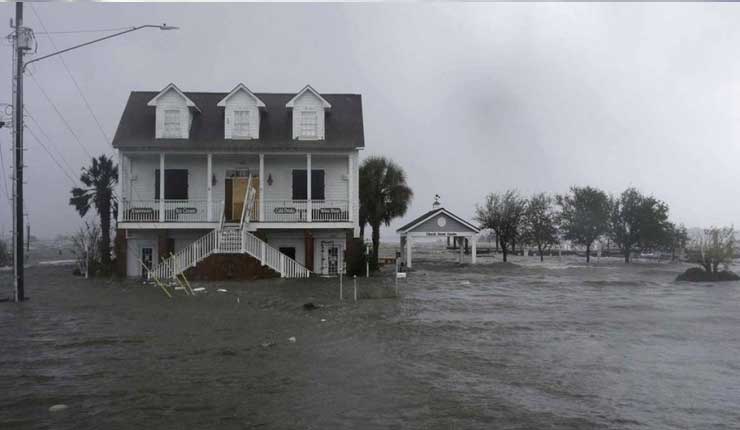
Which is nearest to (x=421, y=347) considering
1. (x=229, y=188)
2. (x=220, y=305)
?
(x=220, y=305)

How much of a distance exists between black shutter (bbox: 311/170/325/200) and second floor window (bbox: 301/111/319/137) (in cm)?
194

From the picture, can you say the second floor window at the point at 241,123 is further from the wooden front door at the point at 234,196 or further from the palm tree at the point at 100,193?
the palm tree at the point at 100,193

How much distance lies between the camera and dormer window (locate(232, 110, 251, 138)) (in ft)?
91.9

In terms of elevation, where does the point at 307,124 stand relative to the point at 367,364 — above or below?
above

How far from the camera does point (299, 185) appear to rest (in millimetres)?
28297

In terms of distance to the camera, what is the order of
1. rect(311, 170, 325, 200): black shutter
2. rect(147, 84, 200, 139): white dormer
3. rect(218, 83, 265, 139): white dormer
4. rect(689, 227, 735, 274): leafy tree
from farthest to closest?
rect(689, 227, 735, 274): leafy tree
rect(311, 170, 325, 200): black shutter
rect(218, 83, 265, 139): white dormer
rect(147, 84, 200, 139): white dormer

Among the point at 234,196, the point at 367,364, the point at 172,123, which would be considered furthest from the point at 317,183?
the point at 367,364

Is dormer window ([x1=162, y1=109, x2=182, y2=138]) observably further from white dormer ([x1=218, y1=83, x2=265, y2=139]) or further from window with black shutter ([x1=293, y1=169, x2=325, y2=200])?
window with black shutter ([x1=293, y1=169, x2=325, y2=200])

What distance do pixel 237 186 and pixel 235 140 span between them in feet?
7.57

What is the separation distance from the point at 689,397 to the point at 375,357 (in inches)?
197

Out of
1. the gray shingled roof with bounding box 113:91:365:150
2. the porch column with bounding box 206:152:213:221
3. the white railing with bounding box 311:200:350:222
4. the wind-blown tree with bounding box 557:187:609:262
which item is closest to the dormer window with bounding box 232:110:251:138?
the gray shingled roof with bounding box 113:91:365:150

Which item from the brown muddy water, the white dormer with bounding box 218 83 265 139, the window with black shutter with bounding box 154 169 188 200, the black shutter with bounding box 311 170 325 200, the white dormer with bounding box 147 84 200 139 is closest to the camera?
the brown muddy water

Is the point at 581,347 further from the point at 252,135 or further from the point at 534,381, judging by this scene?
the point at 252,135

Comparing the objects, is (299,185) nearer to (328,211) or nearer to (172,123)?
(328,211)
